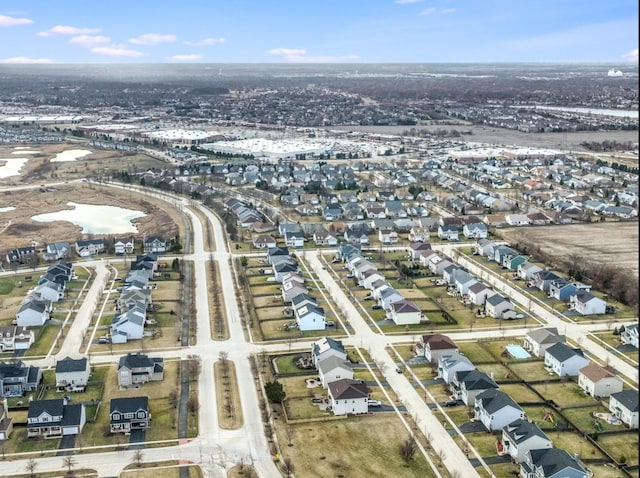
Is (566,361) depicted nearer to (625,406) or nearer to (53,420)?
(625,406)

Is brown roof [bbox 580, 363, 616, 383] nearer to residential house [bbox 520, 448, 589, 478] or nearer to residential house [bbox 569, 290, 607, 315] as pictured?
residential house [bbox 520, 448, 589, 478]

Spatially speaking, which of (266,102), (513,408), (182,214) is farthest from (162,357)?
(266,102)

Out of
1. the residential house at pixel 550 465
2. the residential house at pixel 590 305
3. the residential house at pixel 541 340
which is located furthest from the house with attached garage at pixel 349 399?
the residential house at pixel 590 305

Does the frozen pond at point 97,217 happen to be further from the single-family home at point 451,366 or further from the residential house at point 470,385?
the residential house at point 470,385

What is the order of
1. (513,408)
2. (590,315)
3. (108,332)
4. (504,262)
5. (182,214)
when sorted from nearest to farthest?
(513,408), (108,332), (590,315), (504,262), (182,214)

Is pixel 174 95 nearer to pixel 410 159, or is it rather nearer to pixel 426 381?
pixel 410 159
